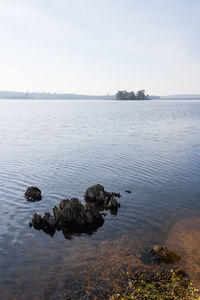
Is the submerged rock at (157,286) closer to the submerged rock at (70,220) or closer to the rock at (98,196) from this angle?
the submerged rock at (70,220)

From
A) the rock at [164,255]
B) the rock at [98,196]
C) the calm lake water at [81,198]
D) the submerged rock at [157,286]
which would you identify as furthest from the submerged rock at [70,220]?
the submerged rock at [157,286]

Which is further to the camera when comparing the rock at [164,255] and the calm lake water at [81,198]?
the rock at [164,255]

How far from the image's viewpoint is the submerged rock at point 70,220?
1997 cm

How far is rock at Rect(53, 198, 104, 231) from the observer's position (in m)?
20.3

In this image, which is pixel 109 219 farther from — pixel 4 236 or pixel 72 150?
pixel 72 150

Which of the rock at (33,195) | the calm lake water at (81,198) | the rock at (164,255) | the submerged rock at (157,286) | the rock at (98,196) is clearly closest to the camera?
the submerged rock at (157,286)

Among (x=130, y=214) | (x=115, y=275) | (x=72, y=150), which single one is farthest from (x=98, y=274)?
(x=72, y=150)

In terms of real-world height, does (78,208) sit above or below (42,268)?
above

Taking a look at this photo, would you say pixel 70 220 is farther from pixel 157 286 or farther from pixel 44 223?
pixel 157 286

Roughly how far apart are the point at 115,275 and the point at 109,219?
276 inches

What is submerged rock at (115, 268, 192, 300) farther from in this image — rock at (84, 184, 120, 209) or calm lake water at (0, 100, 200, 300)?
rock at (84, 184, 120, 209)

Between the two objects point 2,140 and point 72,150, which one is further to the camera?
point 2,140

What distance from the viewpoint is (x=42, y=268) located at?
50.6 feet

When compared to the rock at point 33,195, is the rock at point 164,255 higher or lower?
lower
